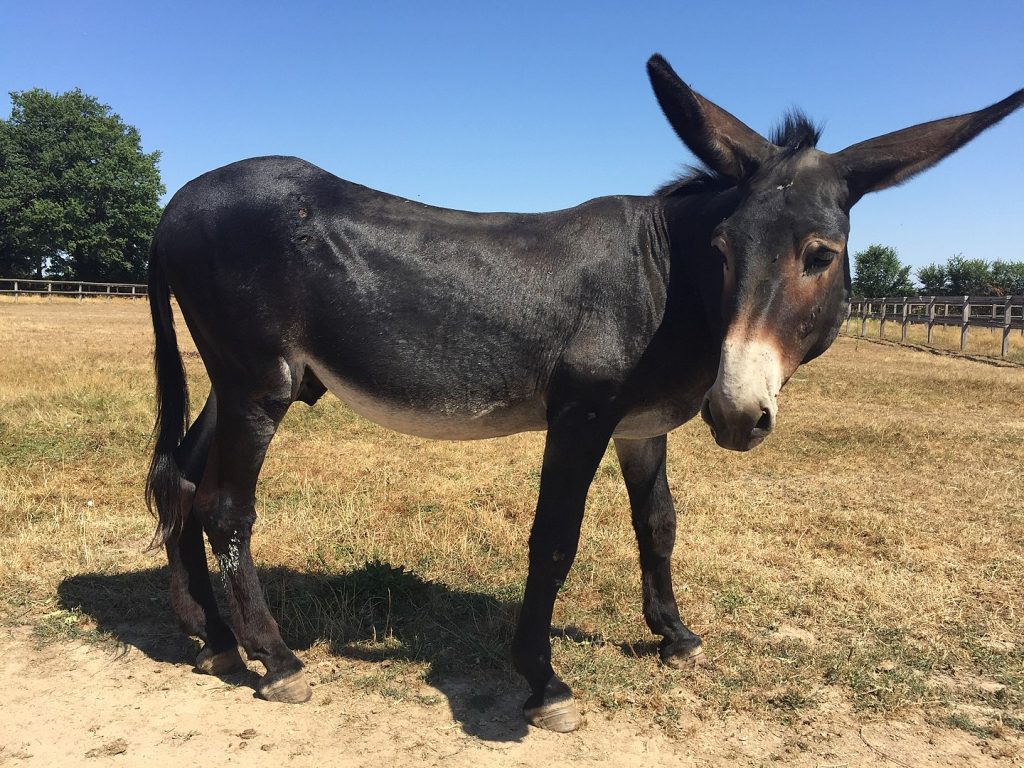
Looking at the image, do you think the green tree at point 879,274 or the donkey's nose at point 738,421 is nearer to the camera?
the donkey's nose at point 738,421

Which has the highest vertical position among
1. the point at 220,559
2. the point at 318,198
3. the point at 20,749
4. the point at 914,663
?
the point at 318,198

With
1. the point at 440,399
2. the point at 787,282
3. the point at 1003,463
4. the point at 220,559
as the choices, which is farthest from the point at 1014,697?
the point at 1003,463

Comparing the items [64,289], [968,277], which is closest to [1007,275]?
[968,277]

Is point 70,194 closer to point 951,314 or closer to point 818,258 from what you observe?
point 951,314

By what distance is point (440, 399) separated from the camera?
3527 mm

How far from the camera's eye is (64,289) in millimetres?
46156

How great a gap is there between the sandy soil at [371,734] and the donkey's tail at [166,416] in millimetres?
896

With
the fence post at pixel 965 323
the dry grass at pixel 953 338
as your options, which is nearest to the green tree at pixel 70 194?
the dry grass at pixel 953 338

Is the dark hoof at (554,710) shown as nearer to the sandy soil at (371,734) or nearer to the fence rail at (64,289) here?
the sandy soil at (371,734)

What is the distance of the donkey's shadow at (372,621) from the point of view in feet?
12.5

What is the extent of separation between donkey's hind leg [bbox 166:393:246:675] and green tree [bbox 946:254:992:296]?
8506cm

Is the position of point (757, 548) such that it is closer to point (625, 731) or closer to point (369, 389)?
point (625, 731)

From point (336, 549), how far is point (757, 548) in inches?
132

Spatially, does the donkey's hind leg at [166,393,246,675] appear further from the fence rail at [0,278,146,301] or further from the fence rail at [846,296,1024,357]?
the fence rail at [0,278,146,301]
